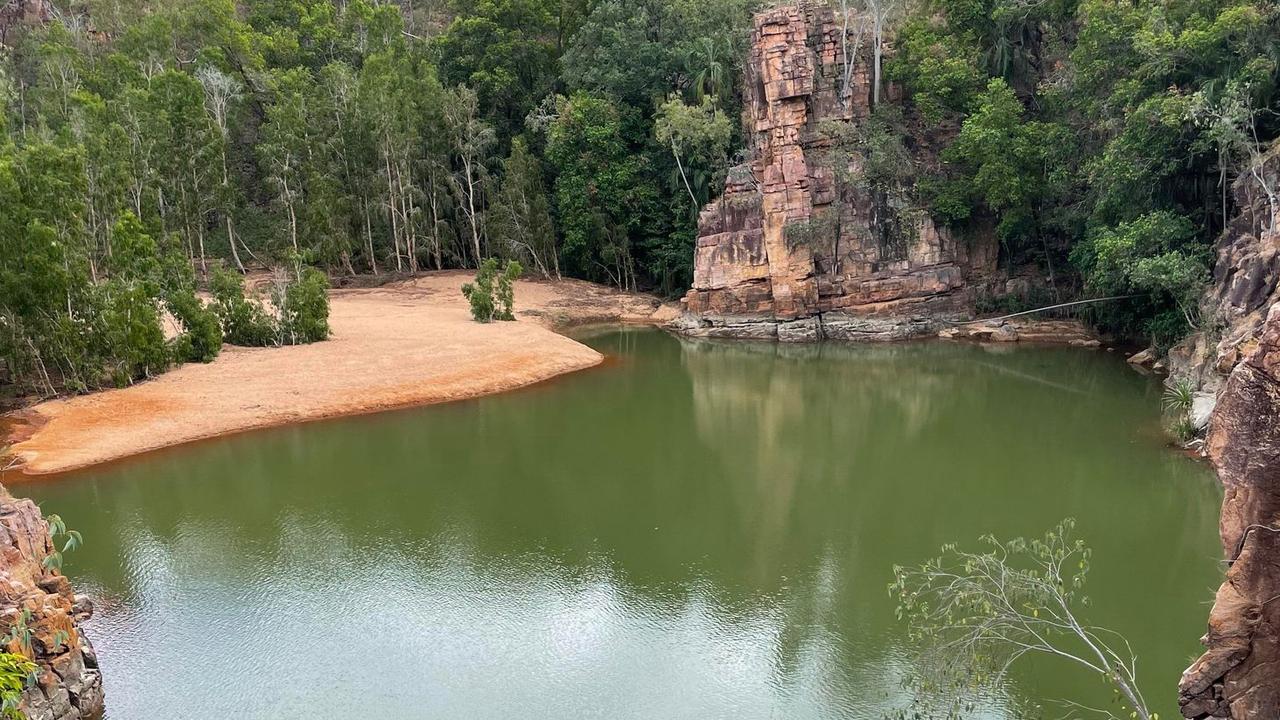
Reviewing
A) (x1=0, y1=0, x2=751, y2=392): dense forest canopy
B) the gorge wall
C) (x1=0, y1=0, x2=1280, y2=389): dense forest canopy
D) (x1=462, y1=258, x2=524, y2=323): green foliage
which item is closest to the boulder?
(x1=0, y1=0, x2=1280, y2=389): dense forest canopy

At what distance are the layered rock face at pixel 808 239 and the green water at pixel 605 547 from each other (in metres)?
8.85

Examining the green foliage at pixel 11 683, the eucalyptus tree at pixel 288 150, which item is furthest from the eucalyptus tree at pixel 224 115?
the green foliage at pixel 11 683

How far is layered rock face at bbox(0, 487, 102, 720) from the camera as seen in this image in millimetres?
8602

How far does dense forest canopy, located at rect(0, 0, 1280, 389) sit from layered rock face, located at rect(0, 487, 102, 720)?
43.5 ft

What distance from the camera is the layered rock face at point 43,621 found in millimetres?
8602

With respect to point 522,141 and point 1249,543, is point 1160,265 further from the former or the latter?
point 522,141

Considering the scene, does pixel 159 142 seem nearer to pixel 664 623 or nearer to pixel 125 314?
pixel 125 314

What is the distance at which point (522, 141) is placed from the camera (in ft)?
129

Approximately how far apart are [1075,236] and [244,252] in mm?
36409

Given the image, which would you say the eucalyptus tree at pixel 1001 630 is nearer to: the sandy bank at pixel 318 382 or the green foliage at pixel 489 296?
the sandy bank at pixel 318 382

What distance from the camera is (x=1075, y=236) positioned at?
2953 cm

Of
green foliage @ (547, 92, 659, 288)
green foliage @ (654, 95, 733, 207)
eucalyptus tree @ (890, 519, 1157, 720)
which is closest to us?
eucalyptus tree @ (890, 519, 1157, 720)

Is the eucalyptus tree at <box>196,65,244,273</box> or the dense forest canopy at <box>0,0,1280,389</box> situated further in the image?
the eucalyptus tree at <box>196,65,244,273</box>

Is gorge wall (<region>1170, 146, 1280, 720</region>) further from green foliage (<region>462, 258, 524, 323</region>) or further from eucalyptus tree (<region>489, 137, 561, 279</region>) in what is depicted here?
eucalyptus tree (<region>489, 137, 561, 279</region>)
